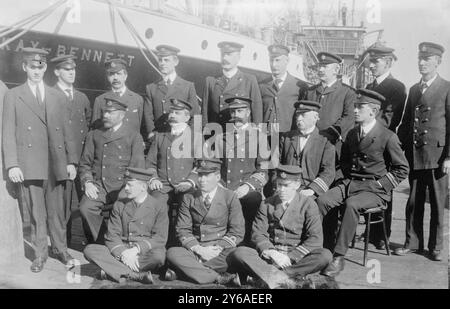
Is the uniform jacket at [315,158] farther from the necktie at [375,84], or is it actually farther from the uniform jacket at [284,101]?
the necktie at [375,84]

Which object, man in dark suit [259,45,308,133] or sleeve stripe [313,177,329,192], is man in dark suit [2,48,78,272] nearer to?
man in dark suit [259,45,308,133]

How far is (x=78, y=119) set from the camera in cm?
525

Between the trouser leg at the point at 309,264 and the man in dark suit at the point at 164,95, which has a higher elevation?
the man in dark suit at the point at 164,95

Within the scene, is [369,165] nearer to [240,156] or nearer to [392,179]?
[392,179]

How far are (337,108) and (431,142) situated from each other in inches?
38.6

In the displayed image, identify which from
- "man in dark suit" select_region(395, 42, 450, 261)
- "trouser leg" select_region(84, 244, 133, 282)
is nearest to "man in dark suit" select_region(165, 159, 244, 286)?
"trouser leg" select_region(84, 244, 133, 282)

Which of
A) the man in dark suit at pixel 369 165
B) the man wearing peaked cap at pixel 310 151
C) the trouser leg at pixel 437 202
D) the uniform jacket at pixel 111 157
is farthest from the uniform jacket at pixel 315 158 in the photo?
the uniform jacket at pixel 111 157

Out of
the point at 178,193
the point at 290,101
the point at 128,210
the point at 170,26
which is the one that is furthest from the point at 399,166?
the point at 170,26

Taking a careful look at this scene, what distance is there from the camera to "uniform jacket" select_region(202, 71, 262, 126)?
209 inches

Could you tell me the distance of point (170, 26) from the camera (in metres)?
9.52

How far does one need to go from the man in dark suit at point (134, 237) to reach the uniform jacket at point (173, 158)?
0.54m

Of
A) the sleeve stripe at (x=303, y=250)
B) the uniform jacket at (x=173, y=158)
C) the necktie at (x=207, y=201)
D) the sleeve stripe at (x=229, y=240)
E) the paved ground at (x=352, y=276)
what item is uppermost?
the uniform jacket at (x=173, y=158)

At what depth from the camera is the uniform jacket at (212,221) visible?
416 centimetres

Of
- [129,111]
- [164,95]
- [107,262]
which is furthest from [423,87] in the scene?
[107,262]
